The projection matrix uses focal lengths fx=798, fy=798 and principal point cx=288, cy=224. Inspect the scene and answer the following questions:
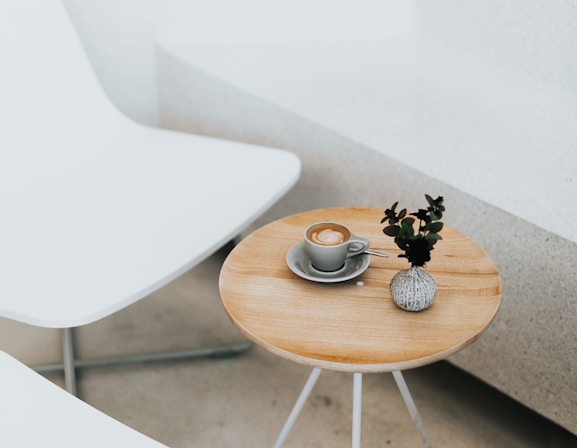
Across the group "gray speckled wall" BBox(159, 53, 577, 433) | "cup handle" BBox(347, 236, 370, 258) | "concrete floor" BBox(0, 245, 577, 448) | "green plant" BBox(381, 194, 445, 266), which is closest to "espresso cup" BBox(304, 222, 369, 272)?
"cup handle" BBox(347, 236, 370, 258)

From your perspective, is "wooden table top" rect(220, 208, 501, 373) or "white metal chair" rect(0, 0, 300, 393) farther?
"white metal chair" rect(0, 0, 300, 393)

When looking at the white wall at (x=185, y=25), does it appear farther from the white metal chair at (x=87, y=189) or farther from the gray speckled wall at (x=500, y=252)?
the gray speckled wall at (x=500, y=252)

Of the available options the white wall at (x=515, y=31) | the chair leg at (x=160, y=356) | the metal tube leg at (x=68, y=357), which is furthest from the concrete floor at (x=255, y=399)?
the white wall at (x=515, y=31)

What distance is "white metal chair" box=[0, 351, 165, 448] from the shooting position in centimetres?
108

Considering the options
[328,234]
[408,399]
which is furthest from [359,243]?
[408,399]

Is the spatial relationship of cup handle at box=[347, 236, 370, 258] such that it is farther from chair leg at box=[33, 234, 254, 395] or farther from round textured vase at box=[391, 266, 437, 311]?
chair leg at box=[33, 234, 254, 395]

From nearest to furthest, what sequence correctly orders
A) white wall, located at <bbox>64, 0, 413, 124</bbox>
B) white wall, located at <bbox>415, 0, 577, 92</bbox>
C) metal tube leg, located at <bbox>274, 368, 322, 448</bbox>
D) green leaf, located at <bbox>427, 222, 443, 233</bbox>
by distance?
green leaf, located at <bbox>427, 222, 443, 233</bbox> → metal tube leg, located at <bbox>274, 368, 322, 448</bbox> → white wall, located at <bbox>415, 0, 577, 92</bbox> → white wall, located at <bbox>64, 0, 413, 124</bbox>

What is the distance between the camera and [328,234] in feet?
4.29

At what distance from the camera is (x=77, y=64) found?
1933mm

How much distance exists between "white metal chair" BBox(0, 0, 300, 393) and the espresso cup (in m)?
0.25

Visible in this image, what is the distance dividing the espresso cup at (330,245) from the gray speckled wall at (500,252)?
37cm

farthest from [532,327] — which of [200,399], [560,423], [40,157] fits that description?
[40,157]

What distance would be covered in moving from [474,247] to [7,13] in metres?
1.20

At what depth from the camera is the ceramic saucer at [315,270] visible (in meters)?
1.27
